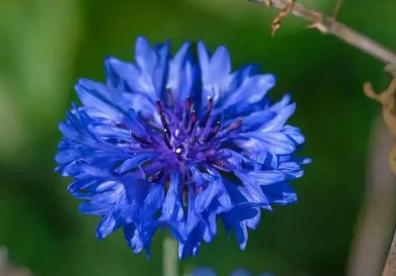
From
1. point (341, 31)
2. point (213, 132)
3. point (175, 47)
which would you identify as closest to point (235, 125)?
point (213, 132)

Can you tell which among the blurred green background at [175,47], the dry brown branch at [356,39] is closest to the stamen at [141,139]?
the dry brown branch at [356,39]

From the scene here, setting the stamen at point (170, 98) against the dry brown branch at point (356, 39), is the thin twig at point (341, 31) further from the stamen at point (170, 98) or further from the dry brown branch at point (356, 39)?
the stamen at point (170, 98)

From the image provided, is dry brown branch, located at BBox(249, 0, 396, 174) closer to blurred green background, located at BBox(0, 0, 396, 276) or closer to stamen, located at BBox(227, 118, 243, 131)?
stamen, located at BBox(227, 118, 243, 131)

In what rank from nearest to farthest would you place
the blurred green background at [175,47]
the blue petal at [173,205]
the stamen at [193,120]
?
the blue petal at [173,205], the stamen at [193,120], the blurred green background at [175,47]

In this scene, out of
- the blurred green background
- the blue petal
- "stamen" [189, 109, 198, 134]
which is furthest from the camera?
the blurred green background

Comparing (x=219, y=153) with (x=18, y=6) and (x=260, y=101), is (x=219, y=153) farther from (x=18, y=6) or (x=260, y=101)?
(x=18, y=6)

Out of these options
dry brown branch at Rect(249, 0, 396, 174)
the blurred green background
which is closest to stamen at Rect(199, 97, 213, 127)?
dry brown branch at Rect(249, 0, 396, 174)
